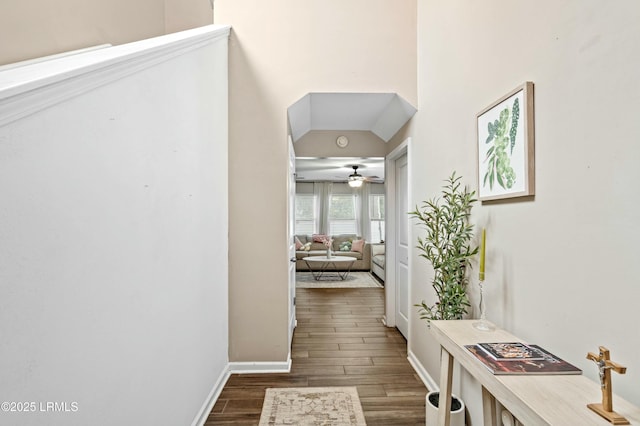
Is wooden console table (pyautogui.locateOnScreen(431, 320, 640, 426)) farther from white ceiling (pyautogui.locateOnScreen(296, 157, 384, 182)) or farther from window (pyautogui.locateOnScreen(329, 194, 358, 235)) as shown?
window (pyautogui.locateOnScreen(329, 194, 358, 235))

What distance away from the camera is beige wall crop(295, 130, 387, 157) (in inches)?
170

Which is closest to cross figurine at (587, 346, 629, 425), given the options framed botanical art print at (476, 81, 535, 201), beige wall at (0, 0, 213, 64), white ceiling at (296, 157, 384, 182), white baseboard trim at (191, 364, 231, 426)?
framed botanical art print at (476, 81, 535, 201)

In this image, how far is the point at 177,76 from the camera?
6.00 ft

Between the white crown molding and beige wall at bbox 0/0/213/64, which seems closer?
the white crown molding

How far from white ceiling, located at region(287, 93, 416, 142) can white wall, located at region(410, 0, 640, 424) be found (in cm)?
111

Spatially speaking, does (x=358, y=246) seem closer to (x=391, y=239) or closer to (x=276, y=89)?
(x=391, y=239)

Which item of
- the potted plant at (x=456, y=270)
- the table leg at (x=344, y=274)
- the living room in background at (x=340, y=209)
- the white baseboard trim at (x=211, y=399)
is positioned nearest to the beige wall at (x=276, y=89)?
the white baseboard trim at (x=211, y=399)

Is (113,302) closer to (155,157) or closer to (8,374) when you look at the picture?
(8,374)

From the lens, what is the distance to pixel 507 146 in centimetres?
160

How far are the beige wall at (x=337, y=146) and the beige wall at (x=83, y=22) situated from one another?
164 centimetres

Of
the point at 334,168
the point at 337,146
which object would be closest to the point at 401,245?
the point at 337,146

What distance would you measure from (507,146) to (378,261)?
605cm

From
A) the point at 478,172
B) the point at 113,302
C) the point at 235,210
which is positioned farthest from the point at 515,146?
the point at 235,210

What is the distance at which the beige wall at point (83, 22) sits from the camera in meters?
1.89
